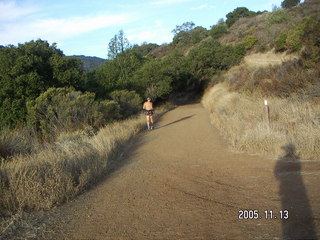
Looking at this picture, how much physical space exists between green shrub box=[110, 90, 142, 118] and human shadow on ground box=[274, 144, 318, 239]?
1392cm

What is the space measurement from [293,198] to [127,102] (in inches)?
674

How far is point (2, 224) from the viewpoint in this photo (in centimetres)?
488

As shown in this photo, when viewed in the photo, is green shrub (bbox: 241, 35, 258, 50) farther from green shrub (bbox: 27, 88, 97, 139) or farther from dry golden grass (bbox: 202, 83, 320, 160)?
green shrub (bbox: 27, 88, 97, 139)

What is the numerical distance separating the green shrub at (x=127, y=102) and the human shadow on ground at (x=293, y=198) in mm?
13918

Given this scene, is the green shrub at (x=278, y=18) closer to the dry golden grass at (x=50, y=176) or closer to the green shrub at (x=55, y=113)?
the green shrub at (x=55, y=113)

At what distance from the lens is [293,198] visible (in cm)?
554

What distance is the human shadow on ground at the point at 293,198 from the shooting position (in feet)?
14.1

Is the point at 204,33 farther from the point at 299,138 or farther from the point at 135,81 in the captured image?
the point at 299,138

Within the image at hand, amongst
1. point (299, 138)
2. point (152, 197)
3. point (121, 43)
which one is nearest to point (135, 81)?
point (121, 43)

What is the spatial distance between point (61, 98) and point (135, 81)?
1404 cm

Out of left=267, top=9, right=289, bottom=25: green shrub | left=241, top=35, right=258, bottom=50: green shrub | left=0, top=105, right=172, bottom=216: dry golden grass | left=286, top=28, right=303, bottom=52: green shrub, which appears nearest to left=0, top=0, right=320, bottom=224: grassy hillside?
left=0, top=105, right=172, bottom=216: dry golden grass

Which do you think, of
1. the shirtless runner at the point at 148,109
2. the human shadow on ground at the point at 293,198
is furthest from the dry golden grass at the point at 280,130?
the shirtless runner at the point at 148,109

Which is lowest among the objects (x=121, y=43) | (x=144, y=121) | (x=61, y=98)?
(x=144, y=121)

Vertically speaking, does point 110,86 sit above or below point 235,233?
above
